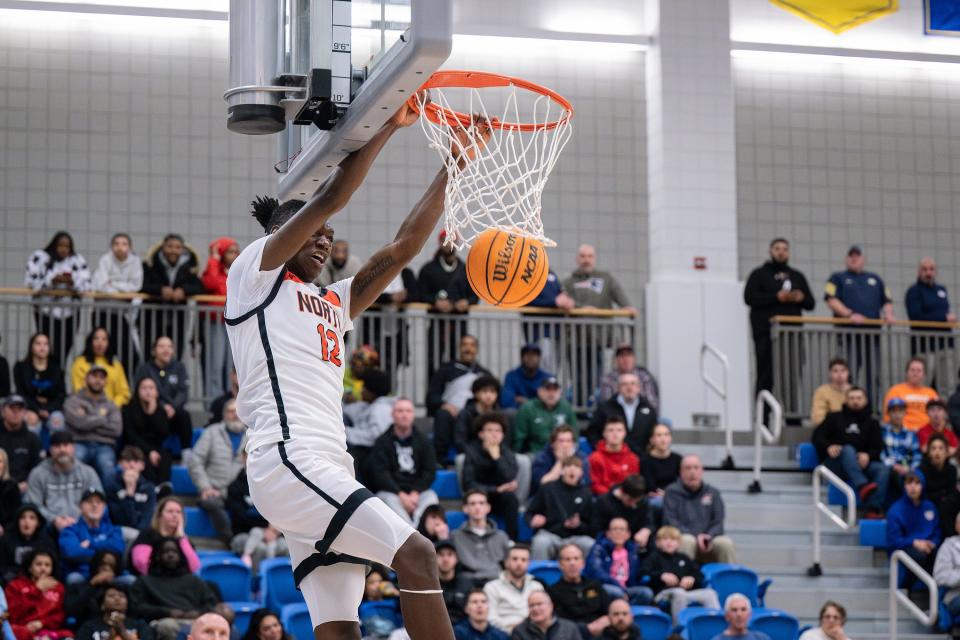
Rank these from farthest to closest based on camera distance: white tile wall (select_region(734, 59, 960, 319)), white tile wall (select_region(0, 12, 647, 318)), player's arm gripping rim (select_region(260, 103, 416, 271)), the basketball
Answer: white tile wall (select_region(734, 59, 960, 319)) < white tile wall (select_region(0, 12, 647, 318)) < the basketball < player's arm gripping rim (select_region(260, 103, 416, 271))

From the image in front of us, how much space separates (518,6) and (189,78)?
4.07 metres

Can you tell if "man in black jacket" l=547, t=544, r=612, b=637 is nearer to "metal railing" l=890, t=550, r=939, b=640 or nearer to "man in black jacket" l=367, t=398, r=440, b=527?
"man in black jacket" l=367, t=398, r=440, b=527

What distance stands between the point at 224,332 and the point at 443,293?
230 centimetres

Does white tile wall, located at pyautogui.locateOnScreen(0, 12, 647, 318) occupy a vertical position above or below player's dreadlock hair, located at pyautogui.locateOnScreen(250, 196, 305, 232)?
above

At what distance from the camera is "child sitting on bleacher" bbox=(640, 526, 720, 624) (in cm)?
1252

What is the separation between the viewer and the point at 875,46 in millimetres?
19547

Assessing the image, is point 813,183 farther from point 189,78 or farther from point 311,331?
point 311,331

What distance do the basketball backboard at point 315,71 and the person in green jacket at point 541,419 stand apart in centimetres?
791

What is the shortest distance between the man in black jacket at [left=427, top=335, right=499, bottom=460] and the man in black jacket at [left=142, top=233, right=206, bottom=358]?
255cm

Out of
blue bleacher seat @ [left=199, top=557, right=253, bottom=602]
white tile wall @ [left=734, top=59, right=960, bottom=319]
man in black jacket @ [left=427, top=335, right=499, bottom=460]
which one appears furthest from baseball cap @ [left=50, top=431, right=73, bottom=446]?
white tile wall @ [left=734, top=59, right=960, bottom=319]

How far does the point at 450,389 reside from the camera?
1498 centimetres

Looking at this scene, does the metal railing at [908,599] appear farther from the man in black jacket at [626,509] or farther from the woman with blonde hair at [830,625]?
the man in black jacket at [626,509]

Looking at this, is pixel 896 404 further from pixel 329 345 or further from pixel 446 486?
pixel 329 345

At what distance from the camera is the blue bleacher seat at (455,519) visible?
13531 millimetres
